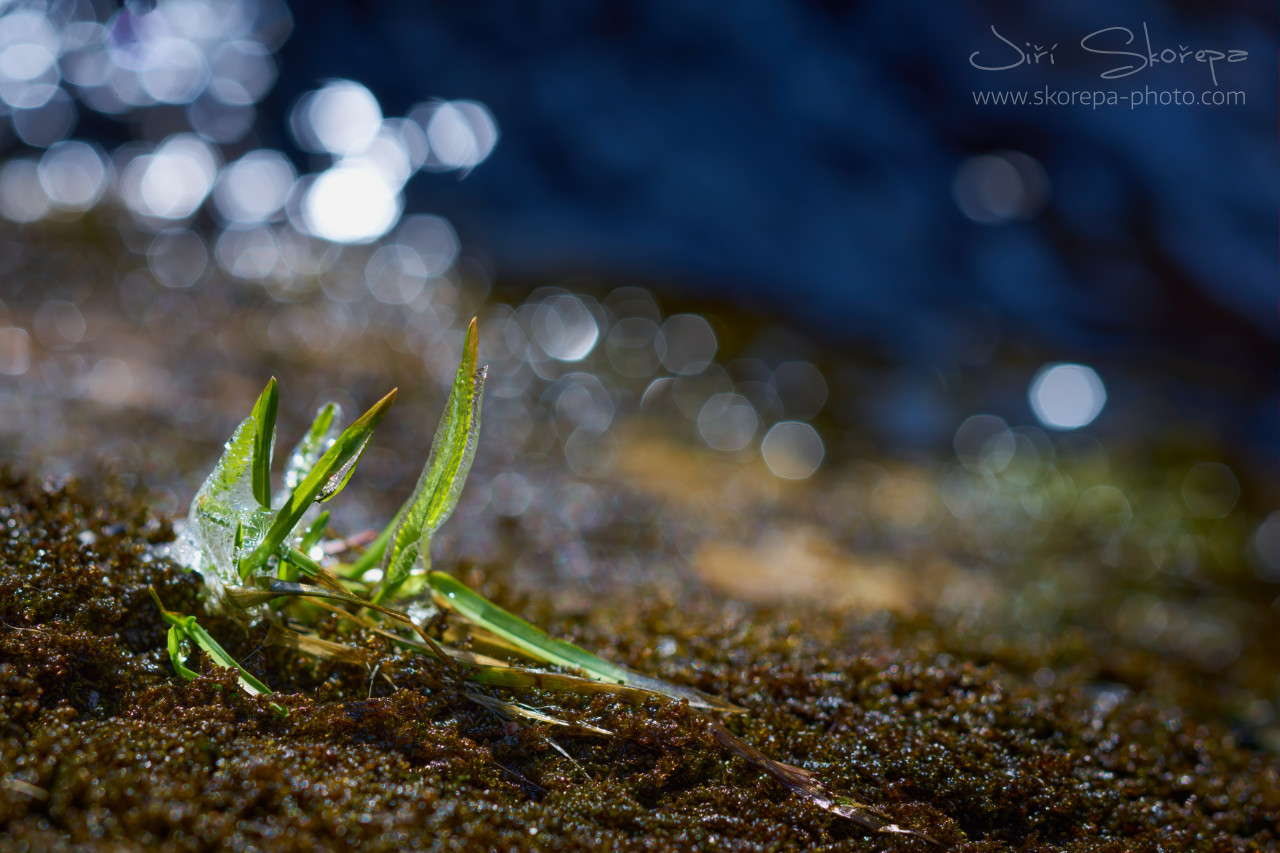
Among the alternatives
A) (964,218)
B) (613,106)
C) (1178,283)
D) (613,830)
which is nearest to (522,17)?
(613,106)

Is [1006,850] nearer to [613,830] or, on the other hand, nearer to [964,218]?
[613,830]

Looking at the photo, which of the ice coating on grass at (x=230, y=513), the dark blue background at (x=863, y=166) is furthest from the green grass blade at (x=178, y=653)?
the dark blue background at (x=863, y=166)

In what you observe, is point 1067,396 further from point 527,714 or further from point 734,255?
point 527,714

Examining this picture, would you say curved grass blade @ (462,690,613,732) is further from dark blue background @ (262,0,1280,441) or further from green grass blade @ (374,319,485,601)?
dark blue background @ (262,0,1280,441)

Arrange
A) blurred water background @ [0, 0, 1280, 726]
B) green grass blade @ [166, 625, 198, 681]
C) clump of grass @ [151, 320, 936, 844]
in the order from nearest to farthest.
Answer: green grass blade @ [166, 625, 198, 681]
clump of grass @ [151, 320, 936, 844]
blurred water background @ [0, 0, 1280, 726]

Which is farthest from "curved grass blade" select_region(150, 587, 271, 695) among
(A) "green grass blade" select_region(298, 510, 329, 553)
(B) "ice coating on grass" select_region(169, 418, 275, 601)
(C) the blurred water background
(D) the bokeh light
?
(D) the bokeh light

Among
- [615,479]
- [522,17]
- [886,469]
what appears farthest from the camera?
[522,17]
